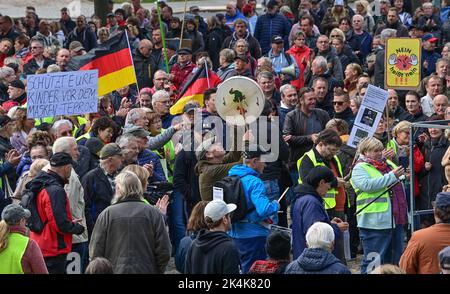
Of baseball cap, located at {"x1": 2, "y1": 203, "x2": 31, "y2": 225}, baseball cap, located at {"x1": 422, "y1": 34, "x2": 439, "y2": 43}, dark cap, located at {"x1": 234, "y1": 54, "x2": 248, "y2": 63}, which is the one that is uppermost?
baseball cap, located at {"x1": 422, "y1": 34, "x2": 439, "y2": 43}

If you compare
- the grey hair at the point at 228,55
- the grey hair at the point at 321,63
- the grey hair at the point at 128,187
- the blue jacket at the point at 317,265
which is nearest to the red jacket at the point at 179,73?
the grey hair at the point at 228,55

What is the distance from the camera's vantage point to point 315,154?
12.4m

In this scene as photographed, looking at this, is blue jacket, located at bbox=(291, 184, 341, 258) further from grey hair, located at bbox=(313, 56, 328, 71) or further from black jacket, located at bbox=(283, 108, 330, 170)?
grey hair, located at bbox=(313, 56, 328, 71)

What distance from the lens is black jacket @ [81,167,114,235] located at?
1158 centimetres

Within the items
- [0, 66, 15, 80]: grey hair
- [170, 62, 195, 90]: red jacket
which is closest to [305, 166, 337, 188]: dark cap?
[170, 62, 195, 90]: red jacket

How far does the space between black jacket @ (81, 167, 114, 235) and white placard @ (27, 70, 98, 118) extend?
251 cm

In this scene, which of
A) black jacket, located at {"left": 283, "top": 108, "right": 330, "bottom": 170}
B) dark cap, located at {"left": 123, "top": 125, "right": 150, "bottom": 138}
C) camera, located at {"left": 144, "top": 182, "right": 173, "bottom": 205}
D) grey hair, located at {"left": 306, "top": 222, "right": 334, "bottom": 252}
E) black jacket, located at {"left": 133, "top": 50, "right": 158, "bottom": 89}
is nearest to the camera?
grey hair, located at {"left": 306, "top": 222, "right": 334, "bottom": 252}

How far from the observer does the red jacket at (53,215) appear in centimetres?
Answer: 1071

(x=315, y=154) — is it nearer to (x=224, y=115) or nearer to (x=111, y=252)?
(x=224, y=115)

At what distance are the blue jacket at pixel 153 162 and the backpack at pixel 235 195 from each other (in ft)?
5.54

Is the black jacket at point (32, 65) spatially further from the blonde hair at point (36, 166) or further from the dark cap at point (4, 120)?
the blonde hair at point (36, 166)

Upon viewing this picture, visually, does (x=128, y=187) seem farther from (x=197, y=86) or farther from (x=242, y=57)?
(x=242, y=57)
